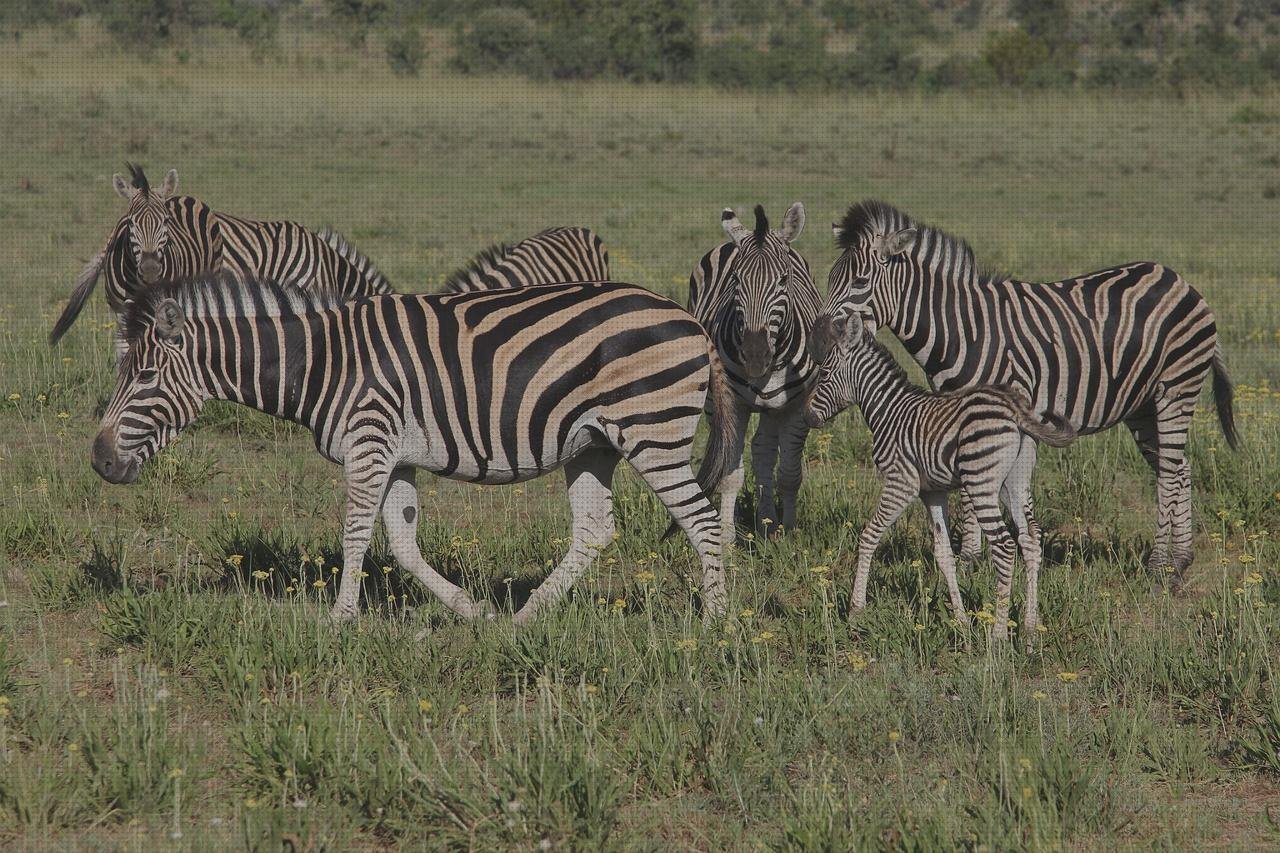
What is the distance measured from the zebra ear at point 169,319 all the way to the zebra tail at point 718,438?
89.5 inches

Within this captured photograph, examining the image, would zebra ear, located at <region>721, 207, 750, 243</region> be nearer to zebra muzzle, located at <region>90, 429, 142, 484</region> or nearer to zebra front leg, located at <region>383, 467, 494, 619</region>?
zebra front leg, located at <region>383, 467, 494, 619</region>

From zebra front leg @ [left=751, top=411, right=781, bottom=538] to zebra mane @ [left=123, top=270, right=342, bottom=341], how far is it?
254cm

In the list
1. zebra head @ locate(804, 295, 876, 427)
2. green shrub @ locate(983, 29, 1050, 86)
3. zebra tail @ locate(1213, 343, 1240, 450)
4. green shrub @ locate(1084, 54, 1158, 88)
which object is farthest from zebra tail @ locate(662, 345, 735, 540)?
green shrub @ locate(983, 29, 1050, 86)

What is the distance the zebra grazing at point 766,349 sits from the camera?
7.13m

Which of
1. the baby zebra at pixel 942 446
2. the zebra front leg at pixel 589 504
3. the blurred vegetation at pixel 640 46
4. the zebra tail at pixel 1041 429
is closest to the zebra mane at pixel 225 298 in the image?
the zebra front leg at pixel 589 504

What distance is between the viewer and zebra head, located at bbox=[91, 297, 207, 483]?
5.85m

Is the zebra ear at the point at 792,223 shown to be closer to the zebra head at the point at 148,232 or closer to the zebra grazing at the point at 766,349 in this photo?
the zebra grazing at the point at 766,349

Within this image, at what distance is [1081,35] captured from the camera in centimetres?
5244

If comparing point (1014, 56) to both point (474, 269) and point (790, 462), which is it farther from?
point (790, 462)

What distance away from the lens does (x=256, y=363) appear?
237 inches

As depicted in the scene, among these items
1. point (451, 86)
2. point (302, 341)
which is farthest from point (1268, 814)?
point (451, 86)

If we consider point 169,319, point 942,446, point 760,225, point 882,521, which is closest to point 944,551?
point 882,521

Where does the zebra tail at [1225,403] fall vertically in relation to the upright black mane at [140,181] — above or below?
below

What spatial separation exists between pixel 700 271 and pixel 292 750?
456 centimetres
